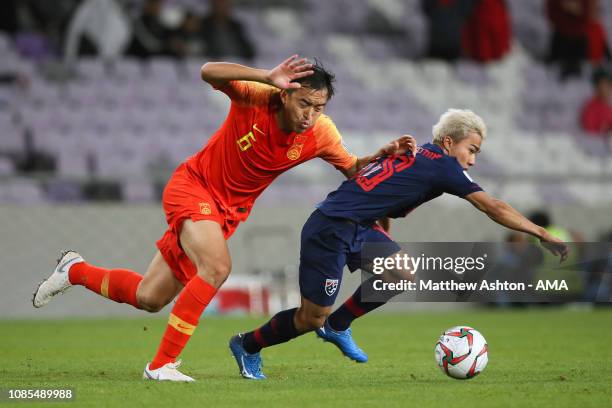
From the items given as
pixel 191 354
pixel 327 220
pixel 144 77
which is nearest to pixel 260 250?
pixel 144 77

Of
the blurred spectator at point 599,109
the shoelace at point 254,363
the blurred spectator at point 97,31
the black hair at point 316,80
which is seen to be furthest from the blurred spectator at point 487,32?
the shoelace at point 254,363

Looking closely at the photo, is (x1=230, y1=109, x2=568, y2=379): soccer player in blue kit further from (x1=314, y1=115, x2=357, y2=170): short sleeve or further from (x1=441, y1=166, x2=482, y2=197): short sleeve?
(x1=314, y1=115, x2=357, y2=170): short sleeve

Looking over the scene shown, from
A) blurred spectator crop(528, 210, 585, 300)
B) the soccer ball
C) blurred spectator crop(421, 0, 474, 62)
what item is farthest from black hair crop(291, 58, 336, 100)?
blurred spectator crop(421, 0, 474, 62)

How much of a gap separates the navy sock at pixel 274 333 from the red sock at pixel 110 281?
901 millimetres

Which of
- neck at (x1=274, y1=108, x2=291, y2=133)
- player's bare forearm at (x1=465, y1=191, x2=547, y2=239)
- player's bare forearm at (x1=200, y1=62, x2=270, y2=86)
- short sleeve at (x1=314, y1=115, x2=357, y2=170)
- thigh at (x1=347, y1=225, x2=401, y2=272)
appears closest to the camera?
player's bare forearm at (x1=200, y1=62, x2=270, y2=86)

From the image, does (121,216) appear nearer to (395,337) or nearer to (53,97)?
(53,97)

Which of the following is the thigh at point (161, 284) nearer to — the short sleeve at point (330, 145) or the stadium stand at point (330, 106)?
the short sleeve at point (330, 145)

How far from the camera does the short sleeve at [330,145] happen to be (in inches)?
291

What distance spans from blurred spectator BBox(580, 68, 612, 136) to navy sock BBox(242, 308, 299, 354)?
13173mm

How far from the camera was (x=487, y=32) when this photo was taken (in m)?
20.0

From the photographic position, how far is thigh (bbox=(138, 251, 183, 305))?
744 cm

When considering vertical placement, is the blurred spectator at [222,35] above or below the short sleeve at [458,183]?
below

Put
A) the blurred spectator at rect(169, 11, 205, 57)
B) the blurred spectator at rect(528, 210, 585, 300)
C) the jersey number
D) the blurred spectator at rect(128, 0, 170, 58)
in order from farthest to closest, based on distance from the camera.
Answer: the blurred spectator at rect(169, 11, 205, 57)
the blurred spectator at rect(128, 0, 170, 58)
the blurred spectator at rect(528, 210, 585, 300)
the jersey number

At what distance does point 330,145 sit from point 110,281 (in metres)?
1.80
